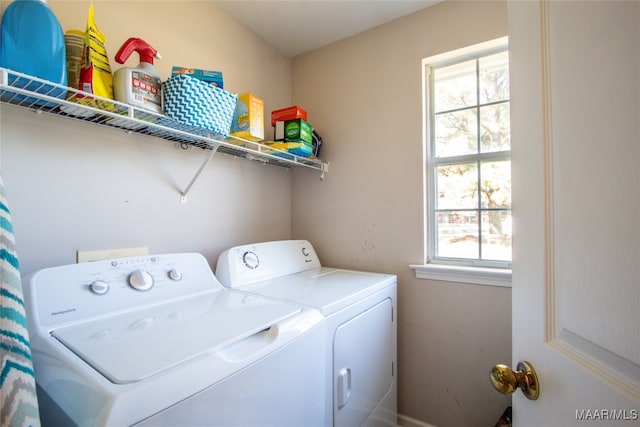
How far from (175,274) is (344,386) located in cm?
83

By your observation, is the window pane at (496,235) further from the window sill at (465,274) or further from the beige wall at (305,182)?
the beige wall at (305,182)

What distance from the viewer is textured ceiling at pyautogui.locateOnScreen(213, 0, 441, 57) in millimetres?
1695

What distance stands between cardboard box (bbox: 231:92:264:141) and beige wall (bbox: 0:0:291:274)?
35cm

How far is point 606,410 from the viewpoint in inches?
15.4

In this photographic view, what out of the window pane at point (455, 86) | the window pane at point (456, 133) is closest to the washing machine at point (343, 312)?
the window pane at point (456, 133)

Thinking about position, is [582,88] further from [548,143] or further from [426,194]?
[426,194]

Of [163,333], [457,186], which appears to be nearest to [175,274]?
[163,333]

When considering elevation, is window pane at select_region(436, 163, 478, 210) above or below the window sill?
above

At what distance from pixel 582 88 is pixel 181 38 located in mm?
1759

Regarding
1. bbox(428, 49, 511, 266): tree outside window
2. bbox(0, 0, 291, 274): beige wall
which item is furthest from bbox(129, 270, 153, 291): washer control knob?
bbox(428, 49, 511, 266): tree outside window

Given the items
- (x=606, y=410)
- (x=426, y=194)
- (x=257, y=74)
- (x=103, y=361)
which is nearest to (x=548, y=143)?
(x=606, y=410)

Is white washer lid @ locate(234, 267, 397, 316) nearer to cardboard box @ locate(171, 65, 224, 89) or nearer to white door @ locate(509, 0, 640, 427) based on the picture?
white door @ locate(509, 0, 640, 427)

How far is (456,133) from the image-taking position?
175 centimetres

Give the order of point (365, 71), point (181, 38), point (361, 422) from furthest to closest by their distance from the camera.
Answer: point (365, 71)
point (181, 38)
point (361, 422)
